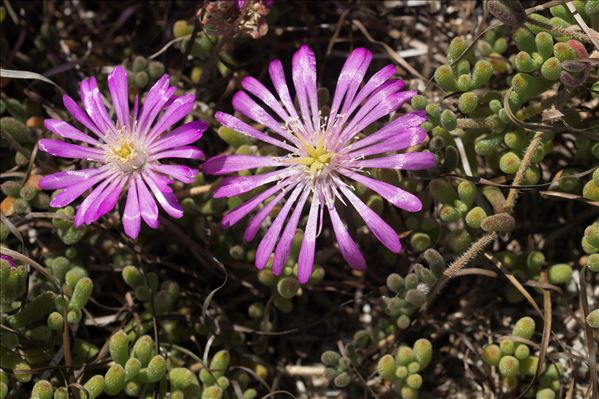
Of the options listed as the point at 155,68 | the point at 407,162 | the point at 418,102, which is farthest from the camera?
the point at 155,68

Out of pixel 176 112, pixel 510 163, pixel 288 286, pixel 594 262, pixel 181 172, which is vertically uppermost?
pixel 176 112

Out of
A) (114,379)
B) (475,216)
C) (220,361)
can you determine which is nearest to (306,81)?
(475,216)

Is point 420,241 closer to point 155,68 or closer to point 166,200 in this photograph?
point 166,200

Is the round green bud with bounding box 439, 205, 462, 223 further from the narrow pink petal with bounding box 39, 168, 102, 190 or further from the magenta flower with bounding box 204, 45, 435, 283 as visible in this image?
the narrow pink petal with bounding box 39, 168, 102, 190

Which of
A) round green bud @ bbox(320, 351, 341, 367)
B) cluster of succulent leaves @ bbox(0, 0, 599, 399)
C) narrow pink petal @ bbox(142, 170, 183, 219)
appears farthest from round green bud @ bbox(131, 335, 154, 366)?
round green bud @ bbox(320, 351, 341, 367)

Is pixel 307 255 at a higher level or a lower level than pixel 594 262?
higher

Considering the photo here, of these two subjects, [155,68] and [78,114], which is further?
[155,68]

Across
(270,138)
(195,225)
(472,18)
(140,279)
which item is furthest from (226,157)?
(472,18)
